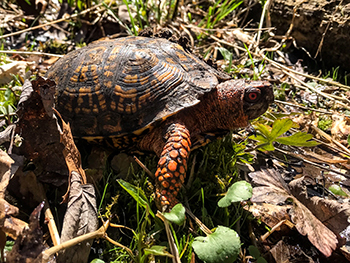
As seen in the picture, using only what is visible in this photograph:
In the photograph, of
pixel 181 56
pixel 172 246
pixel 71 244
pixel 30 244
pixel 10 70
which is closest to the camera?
pixel 30 244

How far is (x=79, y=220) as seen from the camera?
5.00 feet

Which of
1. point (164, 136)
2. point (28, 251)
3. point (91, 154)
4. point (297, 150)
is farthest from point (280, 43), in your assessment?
point (28, 251)

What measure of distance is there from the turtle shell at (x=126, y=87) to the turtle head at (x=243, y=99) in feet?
0.42

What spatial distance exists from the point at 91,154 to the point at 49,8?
3444mm

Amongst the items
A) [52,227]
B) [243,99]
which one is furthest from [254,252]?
[52,227]

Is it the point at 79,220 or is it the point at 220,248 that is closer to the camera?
the point at 220,248

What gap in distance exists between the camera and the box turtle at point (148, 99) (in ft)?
6.56

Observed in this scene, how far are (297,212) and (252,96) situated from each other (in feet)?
2.75

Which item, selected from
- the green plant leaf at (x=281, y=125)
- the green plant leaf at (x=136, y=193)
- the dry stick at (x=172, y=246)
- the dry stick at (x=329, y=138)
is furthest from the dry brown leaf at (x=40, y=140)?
the dry stick at (x=329, y=138)

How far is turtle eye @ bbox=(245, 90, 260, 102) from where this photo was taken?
2.02 m

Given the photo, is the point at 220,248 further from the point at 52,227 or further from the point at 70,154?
the point at 70,154

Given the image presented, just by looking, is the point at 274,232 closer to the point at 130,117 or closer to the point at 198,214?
the point at 198,214

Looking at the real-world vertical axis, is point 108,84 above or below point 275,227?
above

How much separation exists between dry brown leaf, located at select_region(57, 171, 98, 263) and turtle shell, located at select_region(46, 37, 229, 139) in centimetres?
52
